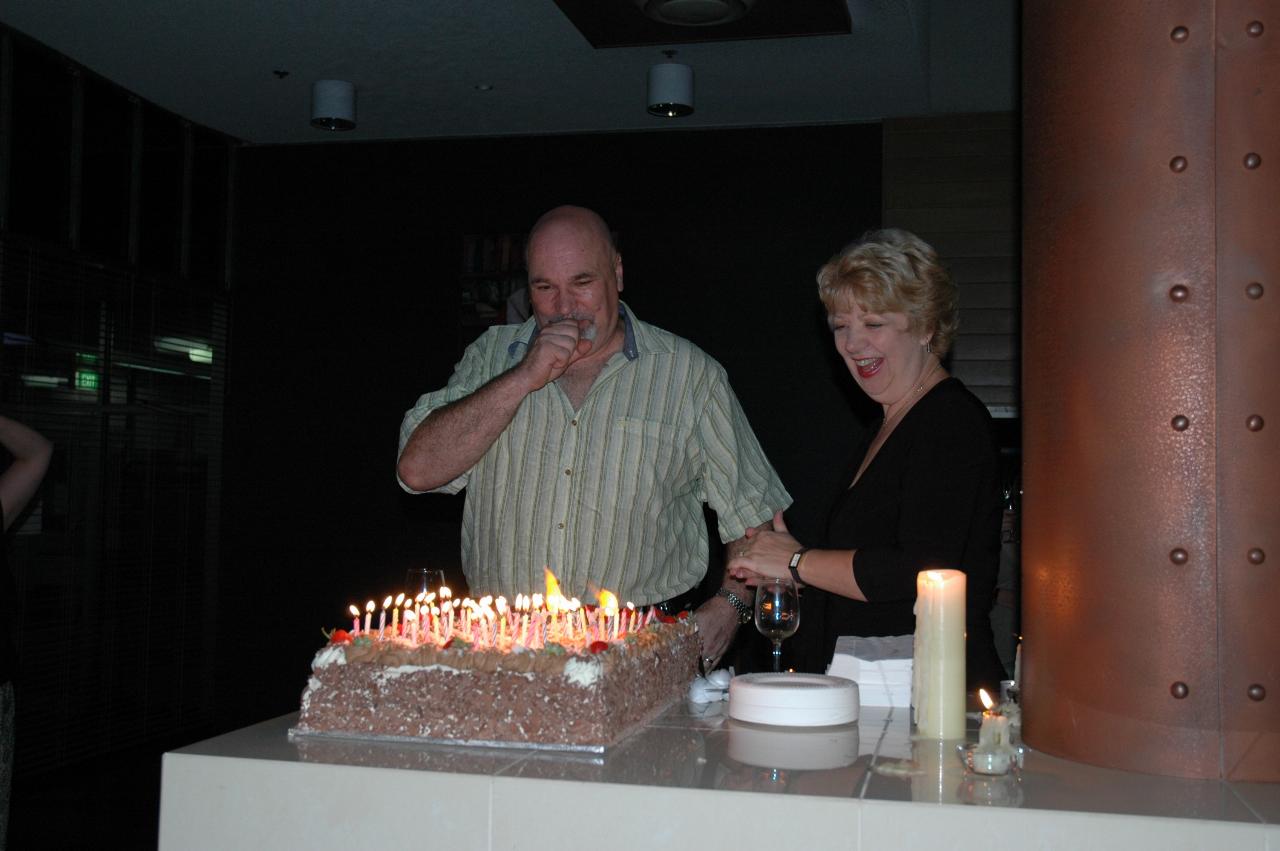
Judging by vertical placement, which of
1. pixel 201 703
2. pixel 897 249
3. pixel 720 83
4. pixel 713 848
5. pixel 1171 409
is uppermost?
pixel 720 83

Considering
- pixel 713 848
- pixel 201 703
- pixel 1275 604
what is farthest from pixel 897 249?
pixel 201 703

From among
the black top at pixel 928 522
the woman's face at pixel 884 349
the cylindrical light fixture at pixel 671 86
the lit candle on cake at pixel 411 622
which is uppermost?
the cylindrical light fixture at pixel 671 86

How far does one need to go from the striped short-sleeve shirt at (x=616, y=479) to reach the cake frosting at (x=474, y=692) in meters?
1.08

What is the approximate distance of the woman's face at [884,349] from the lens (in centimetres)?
254

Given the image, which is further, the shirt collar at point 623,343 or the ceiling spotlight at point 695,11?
the ceiling spotlight at point 695,11

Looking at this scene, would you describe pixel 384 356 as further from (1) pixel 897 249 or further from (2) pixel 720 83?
(1) pixel 897 249

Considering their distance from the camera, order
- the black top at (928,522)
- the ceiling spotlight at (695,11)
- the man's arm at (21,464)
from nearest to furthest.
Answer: the black top at (928,522), the man's arm at (21,464), the ceiling spotlight at (695,11)

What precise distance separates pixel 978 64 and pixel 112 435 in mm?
Result: 4495

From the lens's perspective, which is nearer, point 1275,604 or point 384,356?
point 1275,604

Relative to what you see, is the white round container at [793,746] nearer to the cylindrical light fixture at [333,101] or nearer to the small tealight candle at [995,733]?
the small tealight candle at [995,733]

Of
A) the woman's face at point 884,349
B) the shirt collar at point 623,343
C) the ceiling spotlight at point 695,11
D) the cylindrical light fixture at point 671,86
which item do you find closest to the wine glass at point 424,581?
the shirt collar at point 623,343

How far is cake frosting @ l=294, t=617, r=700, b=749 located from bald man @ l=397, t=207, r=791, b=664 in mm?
1053

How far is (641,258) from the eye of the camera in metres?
6.47

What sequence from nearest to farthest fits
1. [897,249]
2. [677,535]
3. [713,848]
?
[713,848]
[897,249]
[677,535]
